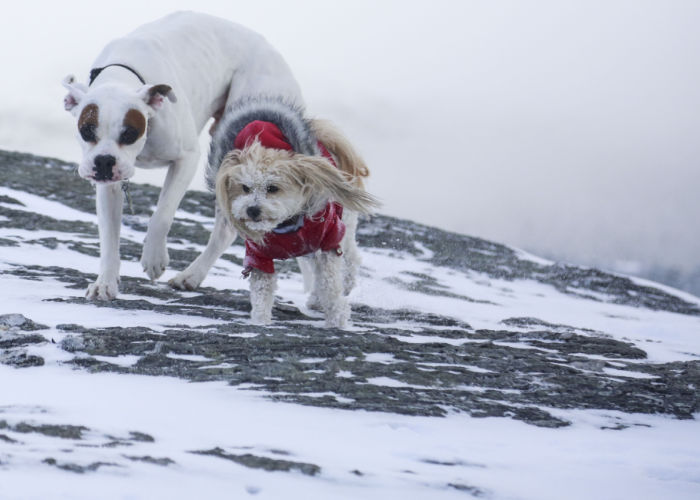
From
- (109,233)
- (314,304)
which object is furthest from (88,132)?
(314,304)

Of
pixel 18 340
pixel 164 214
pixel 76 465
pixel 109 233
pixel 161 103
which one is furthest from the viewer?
pixel 164 214

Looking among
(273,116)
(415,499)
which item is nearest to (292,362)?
(415,499)

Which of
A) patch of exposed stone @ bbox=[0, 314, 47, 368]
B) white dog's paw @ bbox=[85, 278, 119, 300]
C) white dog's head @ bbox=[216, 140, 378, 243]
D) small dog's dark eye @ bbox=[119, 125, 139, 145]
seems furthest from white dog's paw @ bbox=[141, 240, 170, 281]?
patch of exposed stone @ bbox=[0, 314, 47, 368]

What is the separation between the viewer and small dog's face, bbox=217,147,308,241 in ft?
16.3

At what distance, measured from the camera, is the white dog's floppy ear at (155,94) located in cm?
576

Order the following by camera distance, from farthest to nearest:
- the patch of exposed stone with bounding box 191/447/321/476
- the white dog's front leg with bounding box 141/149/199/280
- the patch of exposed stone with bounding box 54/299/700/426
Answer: the white dog's front leg with bounding box 141/149/199/280, the patch of exposed stone with bounding box 54/299/700/426, the patch of exposed stone with bounding box 191/447/321/476

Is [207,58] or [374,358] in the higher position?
[207,58]

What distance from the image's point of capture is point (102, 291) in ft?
19.1

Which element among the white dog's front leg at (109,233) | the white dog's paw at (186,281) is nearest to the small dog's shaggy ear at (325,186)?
the white dog's front leg at (109,233)

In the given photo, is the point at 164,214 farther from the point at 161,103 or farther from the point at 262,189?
the point at 262,189

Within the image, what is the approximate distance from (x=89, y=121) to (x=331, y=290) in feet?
6.91

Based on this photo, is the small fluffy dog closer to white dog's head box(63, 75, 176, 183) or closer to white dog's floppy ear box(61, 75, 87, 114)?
white dog's head box(63, 75, 176, 183)

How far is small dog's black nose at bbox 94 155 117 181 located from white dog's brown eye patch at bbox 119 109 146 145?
0.19 metres

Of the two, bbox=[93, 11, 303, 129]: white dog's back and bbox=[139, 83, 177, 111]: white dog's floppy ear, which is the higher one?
bbox=[93, 11, 303, 129]: white dog's back
